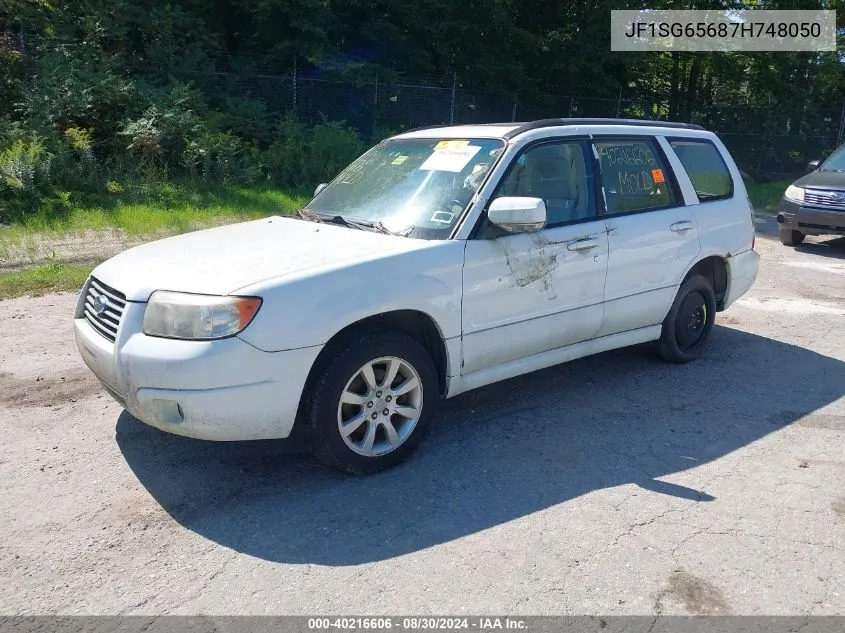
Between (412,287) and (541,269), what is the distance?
103 cm

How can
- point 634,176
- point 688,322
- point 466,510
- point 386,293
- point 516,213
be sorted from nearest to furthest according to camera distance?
point 466,510
point 386,293
point 516,213
point 634,176
point 688,322

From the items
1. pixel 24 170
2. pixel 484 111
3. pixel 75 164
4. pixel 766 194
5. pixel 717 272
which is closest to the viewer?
pixel 717 272

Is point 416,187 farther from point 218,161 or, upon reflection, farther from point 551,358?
point 218,161

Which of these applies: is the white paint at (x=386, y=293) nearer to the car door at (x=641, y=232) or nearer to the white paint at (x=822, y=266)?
the car door at (x=641, y=232)

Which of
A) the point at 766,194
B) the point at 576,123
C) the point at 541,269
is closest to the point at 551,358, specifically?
the point at 541,269

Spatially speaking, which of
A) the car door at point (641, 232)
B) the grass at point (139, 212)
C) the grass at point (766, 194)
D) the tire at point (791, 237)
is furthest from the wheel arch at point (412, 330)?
the grass at point (766, 194)

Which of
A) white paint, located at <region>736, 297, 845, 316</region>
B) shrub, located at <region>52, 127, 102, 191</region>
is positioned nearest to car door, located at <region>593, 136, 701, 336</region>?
white paint, located at <region>736, 297, 845, 316</region>

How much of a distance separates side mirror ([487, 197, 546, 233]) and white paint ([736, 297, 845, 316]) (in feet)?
15.7

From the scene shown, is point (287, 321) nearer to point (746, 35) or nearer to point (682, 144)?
point (682, 144)

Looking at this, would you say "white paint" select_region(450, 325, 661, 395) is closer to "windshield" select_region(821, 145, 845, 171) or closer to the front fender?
the front fender

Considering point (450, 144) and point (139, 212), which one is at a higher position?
point (450, 144)

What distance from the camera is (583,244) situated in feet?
17.0

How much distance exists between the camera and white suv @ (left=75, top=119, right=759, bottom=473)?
383 cm

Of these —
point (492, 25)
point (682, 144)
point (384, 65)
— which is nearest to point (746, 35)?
point (492, 25)
